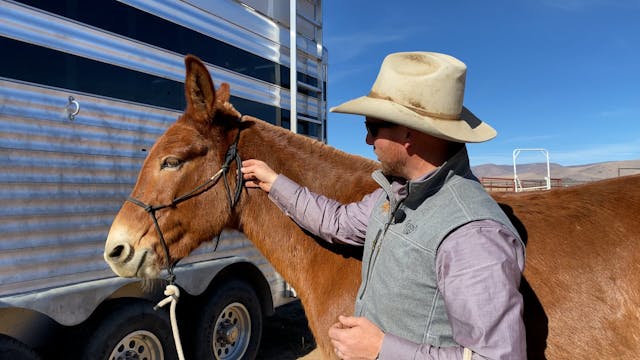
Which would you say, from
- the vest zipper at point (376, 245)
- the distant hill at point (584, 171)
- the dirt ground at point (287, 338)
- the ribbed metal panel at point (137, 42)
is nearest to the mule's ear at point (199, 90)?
the vest zipper at point (376, 245)

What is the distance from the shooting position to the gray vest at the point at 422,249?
1.22 meters

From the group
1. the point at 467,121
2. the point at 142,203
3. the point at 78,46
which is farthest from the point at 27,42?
the point at 467,121

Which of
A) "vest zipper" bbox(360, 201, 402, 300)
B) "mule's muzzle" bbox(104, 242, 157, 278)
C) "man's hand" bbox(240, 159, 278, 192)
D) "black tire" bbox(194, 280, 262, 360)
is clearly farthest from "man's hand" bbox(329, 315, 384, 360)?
"black tire" bbox(194, 280, 262, 360)

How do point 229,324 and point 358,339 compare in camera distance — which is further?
point 229,324

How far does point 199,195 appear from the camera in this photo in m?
2.26

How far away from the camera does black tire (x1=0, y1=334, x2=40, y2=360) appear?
261 centimetres

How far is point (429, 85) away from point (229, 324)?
3.98 metres

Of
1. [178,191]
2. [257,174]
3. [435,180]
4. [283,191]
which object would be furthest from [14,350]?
[435,180]

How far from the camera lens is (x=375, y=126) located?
1477 mm

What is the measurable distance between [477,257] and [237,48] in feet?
13.7

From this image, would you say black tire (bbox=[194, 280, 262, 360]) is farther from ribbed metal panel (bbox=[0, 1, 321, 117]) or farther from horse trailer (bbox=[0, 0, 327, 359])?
ribbed metal panel (bbox=[0, 1, 321, 117])

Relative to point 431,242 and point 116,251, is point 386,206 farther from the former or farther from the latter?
point 116,251

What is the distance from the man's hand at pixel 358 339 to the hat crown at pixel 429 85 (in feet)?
2.34

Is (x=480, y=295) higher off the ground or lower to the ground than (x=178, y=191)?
lower
